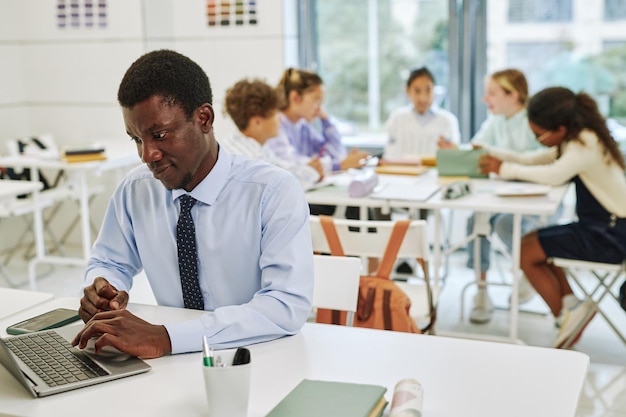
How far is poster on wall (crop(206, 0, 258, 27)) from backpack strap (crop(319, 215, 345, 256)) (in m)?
2.86

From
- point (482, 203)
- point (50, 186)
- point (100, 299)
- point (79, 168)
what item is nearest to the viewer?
point (100, 299)

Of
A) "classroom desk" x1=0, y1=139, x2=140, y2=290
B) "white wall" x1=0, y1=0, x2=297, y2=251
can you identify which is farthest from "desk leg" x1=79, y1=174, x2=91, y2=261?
"white wall" x1=0, y1=0, x2=297, y2=251

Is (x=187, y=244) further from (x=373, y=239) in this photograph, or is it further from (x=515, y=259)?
(x=515, y=259)

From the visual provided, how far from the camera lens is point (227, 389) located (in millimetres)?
1294

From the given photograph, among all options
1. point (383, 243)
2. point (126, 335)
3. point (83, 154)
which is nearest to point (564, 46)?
point (383, 243)

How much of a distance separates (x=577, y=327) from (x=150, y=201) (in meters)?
2.34

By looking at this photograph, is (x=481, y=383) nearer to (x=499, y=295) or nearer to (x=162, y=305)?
(x=162, y=305)

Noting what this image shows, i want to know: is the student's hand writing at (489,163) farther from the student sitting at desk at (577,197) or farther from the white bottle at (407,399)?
the white bottle at (407,399)

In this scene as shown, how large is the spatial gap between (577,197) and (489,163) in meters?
0.50

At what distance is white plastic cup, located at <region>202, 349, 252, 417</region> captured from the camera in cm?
129

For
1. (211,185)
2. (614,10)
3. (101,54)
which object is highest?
(614,10)

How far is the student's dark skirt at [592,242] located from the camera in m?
3.54

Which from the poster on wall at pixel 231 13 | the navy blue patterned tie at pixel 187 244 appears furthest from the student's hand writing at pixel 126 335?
the poster on wall at pixel 231 13

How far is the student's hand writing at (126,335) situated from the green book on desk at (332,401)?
0.32m
